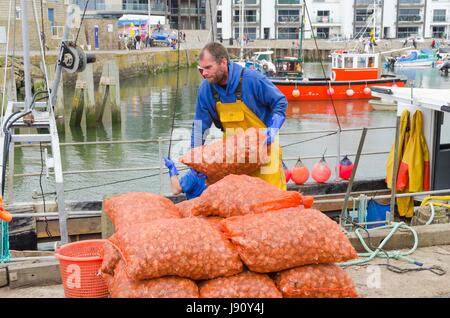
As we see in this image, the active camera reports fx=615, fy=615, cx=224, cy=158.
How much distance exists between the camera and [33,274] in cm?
489

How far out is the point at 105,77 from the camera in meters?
27.3

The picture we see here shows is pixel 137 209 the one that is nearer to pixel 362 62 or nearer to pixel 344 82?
pixel 344 82

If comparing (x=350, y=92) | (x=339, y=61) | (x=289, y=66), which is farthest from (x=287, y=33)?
(x=350, y=92)

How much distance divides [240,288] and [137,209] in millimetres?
1059

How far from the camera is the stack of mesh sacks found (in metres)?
3.64

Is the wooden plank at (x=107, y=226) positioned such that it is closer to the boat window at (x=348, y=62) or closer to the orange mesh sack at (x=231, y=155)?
the orange mesh sack at (x=231, y=155)

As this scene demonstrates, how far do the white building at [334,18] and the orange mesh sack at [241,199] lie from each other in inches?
3105

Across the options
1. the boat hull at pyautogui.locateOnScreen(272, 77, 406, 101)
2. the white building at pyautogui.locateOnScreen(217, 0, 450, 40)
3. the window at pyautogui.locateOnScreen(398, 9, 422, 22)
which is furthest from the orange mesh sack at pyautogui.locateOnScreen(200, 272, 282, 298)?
the window at pyautogui.locateOnScreen(398, 9, 422, 22)

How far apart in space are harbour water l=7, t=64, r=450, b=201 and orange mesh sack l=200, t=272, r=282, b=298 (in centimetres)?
344

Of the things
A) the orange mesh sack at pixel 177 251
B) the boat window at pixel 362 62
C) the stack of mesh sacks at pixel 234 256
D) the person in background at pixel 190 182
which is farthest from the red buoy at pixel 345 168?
the boat window at pixel 362 62

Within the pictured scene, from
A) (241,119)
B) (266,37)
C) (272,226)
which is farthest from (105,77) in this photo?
(266,37)

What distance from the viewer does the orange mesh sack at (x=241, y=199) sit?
4.20m
